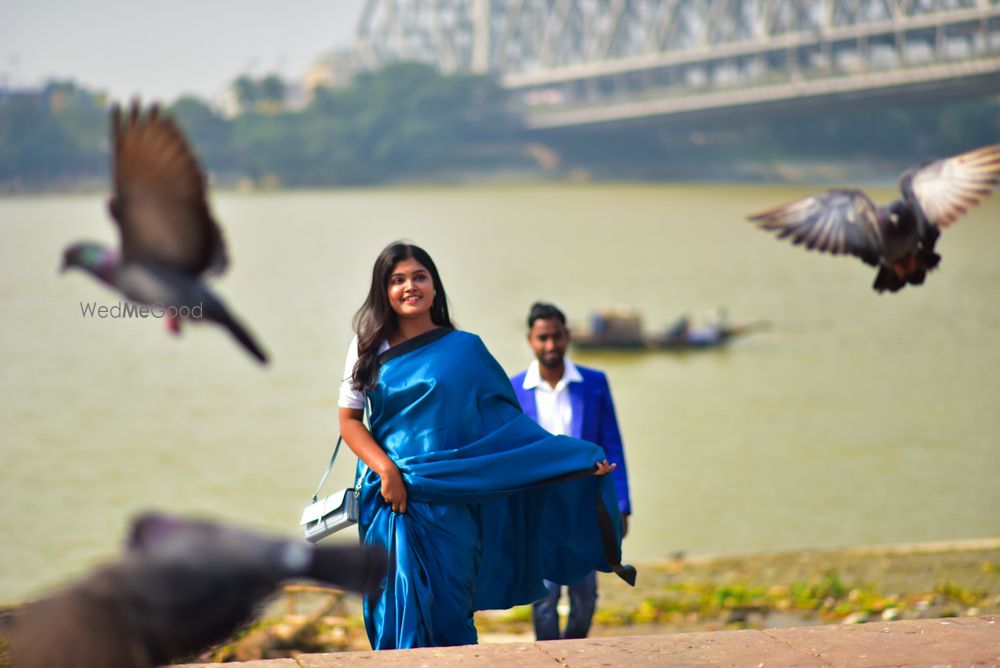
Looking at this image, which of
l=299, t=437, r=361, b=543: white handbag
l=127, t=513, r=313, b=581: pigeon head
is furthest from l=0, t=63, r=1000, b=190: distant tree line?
l=127, t=513, r=313, b=581: pigeon head

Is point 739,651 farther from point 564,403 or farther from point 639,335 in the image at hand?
point 639,335

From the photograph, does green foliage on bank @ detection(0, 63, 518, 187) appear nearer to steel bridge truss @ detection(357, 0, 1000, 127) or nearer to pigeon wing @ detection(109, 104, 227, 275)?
steel bridge truss @ detection(357, 0, 1000, 127)

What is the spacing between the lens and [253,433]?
50.3ft

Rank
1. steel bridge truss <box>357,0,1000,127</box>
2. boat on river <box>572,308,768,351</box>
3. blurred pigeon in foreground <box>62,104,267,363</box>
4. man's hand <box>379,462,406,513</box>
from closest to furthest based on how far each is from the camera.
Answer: blurred pigeon in foreground <box>62,104,267,363</box>
man's hand <box>379,462,406,513</box>
boat on river <box>572,308,768,351</box>
steel bridge truss <box>357,0,1000,127</box>

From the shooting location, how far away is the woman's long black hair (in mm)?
3594

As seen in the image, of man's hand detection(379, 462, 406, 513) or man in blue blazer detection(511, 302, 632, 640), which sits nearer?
man's hand detection(379, 462, 406, 513)

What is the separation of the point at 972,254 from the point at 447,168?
110 ft

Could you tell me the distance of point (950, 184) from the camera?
3.73 metres

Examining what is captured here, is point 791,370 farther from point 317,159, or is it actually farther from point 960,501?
point 317,159

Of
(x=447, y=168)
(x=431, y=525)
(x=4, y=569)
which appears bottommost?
(x=4, y=569)

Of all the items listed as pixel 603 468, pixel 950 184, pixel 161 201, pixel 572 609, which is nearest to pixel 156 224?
pixel 161 201

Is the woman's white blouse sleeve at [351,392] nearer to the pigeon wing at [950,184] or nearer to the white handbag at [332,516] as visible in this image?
the white handbag at [332,516]

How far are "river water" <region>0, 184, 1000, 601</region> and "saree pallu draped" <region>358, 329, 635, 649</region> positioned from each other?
115 inches

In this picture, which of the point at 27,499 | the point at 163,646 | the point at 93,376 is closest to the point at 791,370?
the point at 93,376
